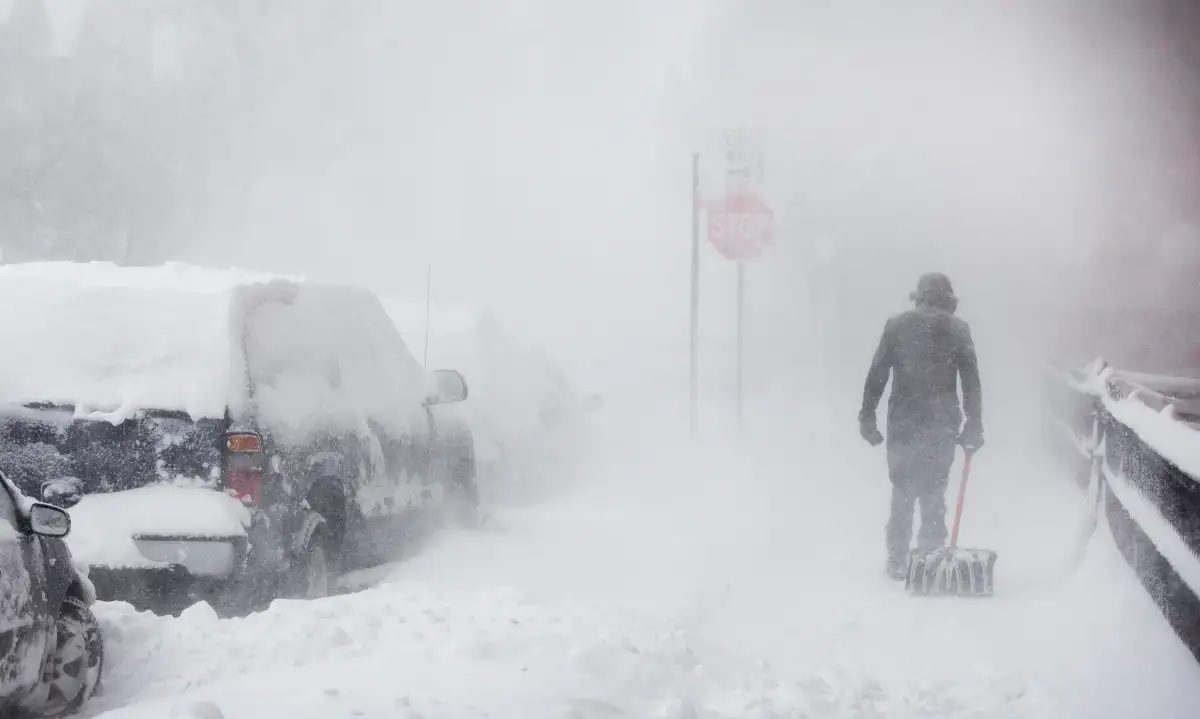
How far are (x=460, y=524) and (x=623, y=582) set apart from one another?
4.71 feet

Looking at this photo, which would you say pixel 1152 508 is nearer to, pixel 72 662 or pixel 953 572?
pixel 953 572

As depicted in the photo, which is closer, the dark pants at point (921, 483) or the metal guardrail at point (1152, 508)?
the metal guardrail at point (1152, 508)

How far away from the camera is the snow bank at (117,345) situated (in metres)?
5.71

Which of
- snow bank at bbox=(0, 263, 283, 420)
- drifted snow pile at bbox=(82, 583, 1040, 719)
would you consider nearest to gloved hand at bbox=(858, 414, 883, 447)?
drifted snow pile at bbox=(82, 583, 1040, 719)

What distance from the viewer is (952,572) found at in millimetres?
7590

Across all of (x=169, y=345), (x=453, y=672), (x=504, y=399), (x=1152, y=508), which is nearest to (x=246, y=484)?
(x=169, y=345)

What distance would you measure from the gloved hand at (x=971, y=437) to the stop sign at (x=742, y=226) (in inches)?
308

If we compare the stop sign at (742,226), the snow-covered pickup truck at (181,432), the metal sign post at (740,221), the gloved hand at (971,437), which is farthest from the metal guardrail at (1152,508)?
the stop sign at (742,226)

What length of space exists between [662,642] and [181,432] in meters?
2.22

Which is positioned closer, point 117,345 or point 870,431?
point 117,345

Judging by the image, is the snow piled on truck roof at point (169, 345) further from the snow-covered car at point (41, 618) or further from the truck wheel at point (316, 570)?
the snow-covered car at point (41, 618)

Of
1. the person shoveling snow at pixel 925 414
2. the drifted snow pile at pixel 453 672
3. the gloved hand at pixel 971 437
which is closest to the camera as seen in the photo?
the drifted snow pile at pixel 453 672

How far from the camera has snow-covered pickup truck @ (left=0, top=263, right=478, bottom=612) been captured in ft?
18.2

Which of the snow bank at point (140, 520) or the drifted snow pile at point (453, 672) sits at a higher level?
the snow bank at point (140, 520)
